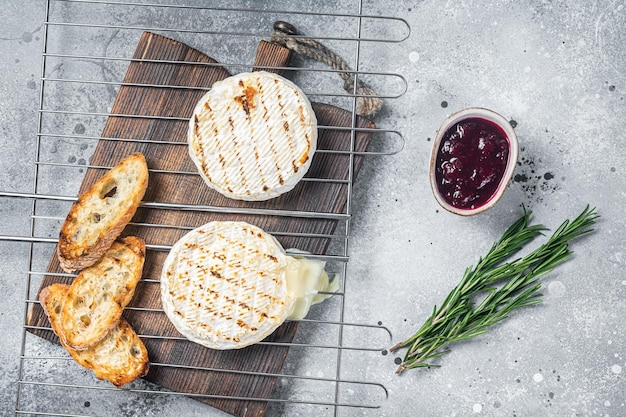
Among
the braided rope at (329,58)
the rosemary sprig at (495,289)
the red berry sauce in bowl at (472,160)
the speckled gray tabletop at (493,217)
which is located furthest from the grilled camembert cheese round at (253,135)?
the rosemary sprig at (495,289)

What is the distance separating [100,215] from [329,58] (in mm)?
1273

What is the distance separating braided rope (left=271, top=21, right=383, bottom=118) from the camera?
10.3 ft

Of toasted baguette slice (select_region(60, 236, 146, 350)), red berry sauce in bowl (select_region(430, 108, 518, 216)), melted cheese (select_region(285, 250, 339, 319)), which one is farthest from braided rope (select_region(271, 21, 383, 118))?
toasted baguette slice (select_region(60, 236, 146, 350))

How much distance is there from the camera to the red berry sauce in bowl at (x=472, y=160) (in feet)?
9.52

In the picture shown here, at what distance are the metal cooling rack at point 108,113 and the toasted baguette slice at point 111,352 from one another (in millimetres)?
246

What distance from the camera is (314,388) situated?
3.25 metres

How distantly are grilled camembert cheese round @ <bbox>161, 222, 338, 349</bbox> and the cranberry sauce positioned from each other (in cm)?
79

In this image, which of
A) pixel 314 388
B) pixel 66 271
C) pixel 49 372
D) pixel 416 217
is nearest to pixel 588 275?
pixel 416 217

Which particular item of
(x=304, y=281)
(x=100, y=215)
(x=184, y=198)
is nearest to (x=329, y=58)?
(x=184, y=198)

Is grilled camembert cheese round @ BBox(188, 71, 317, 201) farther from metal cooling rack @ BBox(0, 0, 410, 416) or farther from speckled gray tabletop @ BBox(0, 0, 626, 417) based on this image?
speckled gray tabletop @ BBox(0, 0, 626, 417)

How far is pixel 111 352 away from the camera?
2.99m

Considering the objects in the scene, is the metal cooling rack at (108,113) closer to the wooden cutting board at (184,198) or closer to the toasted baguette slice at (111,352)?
the wooden cutting board at (184,198)

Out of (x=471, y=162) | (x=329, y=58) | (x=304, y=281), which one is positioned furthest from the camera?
(x=329, y=58)

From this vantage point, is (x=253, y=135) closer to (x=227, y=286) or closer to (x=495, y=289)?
(x=227, y=286)
